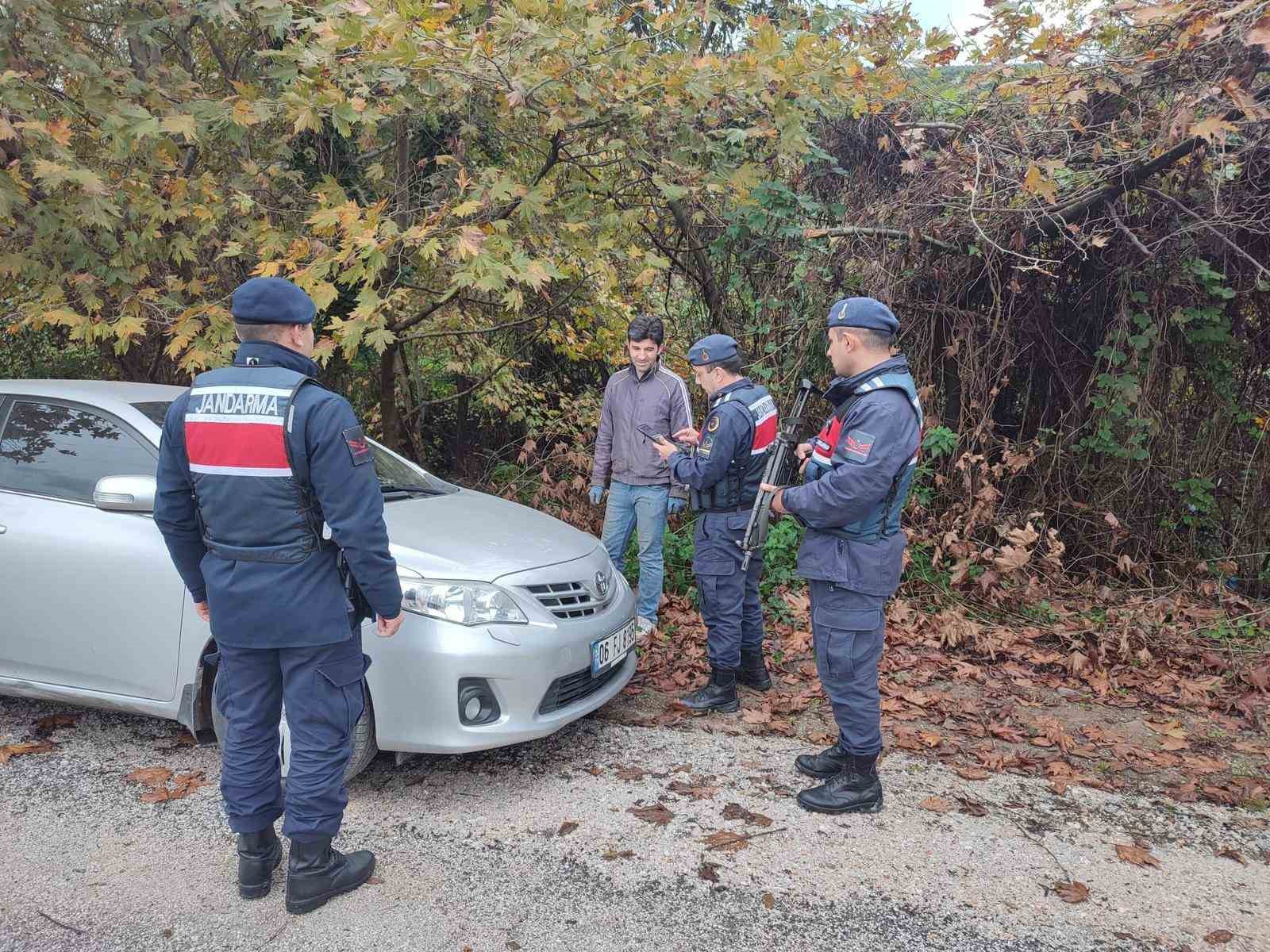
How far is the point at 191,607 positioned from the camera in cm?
339

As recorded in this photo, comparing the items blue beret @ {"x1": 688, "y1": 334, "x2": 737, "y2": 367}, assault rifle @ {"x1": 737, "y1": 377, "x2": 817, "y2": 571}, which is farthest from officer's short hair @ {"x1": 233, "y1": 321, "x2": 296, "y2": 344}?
blue beret @ {"x1": 688, "y1": 334, "x2": 737, "y2": 367}

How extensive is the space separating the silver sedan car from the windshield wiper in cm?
6

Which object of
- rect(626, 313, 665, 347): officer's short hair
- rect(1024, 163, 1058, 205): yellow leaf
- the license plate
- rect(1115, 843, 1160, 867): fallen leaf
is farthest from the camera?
rect(626, 313, 665, 347): officer's short hair

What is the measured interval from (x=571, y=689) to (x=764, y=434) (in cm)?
157

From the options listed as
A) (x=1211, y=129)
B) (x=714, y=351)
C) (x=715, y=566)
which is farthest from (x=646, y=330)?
(x=1211, y=129)

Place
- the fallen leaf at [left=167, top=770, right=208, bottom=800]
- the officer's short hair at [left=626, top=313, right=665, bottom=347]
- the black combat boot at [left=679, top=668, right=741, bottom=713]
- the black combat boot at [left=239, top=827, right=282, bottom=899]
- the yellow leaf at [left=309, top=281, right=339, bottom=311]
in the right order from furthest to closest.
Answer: the officer's short hair at [left=626, top=313, right=665, bottom=347]
the yellow leaf at [left=309, top=281, right=339, bottom=311]
the black combat boot at [left=679, top=668, right=741, bottom=713]
the fallen leaf at [left=167, top=770, right=208, bottom=800]
the black combat boot at [left=239, top=827, right=282, bottom=899]

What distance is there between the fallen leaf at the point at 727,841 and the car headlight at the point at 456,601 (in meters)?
1.06

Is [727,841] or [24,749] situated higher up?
[727,841]

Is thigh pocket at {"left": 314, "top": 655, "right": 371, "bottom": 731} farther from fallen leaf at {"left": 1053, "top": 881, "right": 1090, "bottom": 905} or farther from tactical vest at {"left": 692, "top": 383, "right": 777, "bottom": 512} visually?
fallen leaf at {"left": 1053, "top": 881, "right": 1090, "bottom": 905}

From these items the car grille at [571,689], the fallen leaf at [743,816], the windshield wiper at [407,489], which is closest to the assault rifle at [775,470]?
the car grille at [571,689]

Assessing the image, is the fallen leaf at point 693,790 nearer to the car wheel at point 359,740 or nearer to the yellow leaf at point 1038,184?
the car wheel at point 359,740

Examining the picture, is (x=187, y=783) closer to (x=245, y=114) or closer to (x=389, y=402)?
(x=245, y=114)

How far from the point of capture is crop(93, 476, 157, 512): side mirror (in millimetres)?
3309

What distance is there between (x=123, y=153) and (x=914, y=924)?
17.6 ft
